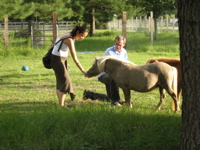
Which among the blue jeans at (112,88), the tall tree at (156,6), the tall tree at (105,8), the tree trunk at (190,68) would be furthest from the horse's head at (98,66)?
the tall tree at (105,8)

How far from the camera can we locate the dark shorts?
771 centimetres

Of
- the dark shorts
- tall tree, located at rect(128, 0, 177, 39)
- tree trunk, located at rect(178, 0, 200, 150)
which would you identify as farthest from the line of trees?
tree trunk, located at rect(178, 0, 200, 150)

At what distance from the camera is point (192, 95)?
4801 mm

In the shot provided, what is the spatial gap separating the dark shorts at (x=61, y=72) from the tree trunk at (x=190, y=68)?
3.42m

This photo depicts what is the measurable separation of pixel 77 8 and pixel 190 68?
84.5 ft

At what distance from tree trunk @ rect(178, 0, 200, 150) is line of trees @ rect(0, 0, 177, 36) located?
1918 centimetres

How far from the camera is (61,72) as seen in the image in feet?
25.6

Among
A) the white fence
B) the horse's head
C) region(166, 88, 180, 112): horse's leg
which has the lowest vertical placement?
region(166, 88, 180, 112): horse's leg

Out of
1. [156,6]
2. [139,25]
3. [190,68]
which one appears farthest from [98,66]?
[139,25]

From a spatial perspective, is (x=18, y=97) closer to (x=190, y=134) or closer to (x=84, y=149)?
(x=84, y=149)

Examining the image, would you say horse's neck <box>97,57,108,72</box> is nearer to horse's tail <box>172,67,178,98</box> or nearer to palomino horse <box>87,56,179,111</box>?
palomino horse <box>87,56,179,111</box>

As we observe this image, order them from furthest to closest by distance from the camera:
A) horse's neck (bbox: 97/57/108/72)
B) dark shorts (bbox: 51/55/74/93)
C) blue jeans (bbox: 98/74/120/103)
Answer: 1. blue jeans (bbox: 98/74/120/103)
2. dark shorts (bbox: 51/55/74/93)
3. horse's neck (bbox: 97/57/108/72)

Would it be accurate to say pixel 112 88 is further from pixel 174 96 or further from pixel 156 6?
pixel 156 6

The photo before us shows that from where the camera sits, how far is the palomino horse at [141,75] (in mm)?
7094
